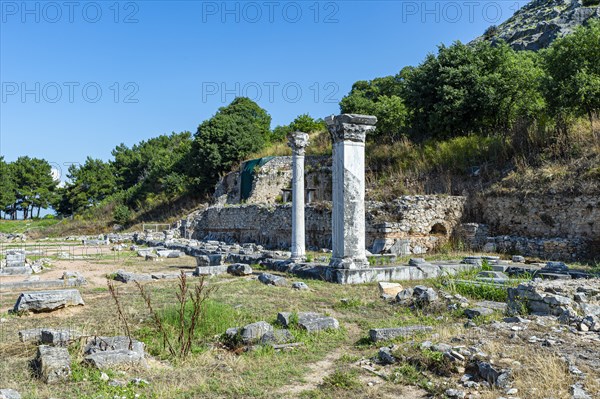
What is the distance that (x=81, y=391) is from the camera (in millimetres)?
4719

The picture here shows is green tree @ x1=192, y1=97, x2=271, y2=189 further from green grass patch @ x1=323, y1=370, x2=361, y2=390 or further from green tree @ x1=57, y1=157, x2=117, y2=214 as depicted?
green grass patch @ x1=323, y1=370, x2=361, y2=390

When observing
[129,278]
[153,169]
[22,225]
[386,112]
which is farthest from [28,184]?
[129,278]

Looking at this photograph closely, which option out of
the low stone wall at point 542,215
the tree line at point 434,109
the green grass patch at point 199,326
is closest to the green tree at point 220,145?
the tree line at point 434,109

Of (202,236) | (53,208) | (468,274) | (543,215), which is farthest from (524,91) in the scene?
(53,208)

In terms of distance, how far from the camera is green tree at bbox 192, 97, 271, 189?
4206cm

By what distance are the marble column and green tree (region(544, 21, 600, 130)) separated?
12.8 metres

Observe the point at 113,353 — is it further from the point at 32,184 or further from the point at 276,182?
the point at 32,184

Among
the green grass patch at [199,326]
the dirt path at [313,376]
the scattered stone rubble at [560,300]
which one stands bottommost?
the dirt path at [313,376]

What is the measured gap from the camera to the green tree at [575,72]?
21.4 metres

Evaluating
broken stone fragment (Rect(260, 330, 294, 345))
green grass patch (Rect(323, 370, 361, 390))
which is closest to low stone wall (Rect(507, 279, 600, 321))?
green grass patch (Rect(323, 370, 361, 390))

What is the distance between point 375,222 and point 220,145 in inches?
949

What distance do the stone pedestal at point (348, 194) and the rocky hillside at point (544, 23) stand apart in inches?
1738

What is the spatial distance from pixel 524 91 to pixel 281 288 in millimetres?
20099

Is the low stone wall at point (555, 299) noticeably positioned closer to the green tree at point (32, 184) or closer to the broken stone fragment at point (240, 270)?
the broken stone fragment at point (240, 270)
